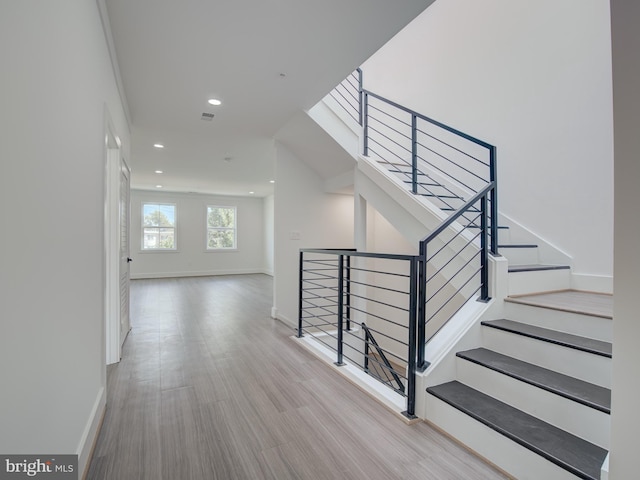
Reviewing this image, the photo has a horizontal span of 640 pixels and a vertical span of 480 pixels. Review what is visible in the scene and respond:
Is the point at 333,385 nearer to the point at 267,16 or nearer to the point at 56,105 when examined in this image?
the point at 56,105

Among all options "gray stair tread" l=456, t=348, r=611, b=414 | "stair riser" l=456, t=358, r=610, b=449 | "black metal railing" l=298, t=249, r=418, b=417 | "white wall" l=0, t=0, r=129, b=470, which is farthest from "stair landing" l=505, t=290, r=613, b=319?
"white wall" l=0, t=0, r=129, b=470

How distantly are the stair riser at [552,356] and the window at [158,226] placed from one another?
930cm

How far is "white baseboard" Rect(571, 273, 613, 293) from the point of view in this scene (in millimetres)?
2580

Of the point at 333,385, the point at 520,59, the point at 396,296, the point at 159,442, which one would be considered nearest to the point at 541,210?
the point at 520,59

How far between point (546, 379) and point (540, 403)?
134mm

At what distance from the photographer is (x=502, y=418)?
5.30 ft

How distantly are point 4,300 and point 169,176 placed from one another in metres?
6.97

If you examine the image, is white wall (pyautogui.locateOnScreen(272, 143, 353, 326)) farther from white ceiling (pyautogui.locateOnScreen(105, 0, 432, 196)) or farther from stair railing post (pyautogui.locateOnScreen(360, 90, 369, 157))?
stair railing post (pyautogui.locateOnScreen(360, 90, 369, 157))

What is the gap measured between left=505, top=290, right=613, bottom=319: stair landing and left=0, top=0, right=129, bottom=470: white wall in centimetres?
259


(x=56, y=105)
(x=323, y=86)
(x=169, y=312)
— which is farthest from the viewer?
(x=169, y=312)

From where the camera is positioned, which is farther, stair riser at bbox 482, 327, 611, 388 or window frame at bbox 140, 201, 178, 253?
window frame at bbox 140, 201, 178, 253

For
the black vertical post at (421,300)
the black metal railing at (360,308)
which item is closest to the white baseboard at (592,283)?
the black metal railing at (360,308)

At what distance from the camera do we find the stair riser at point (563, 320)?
1784mm

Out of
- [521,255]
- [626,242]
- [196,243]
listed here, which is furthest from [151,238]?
[626,242]
